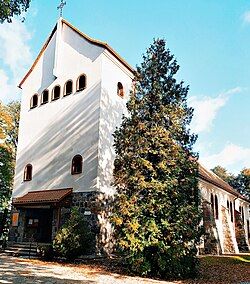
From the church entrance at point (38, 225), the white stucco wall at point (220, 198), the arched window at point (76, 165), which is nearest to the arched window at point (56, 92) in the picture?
the arched window at point (76, 165)

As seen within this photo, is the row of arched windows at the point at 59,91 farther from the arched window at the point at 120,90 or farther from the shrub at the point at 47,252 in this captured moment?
the shrub at the point at 47,252

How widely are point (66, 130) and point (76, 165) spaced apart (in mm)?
2474

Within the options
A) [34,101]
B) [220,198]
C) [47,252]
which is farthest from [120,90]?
[220,198]

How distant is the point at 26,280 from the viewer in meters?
9.31

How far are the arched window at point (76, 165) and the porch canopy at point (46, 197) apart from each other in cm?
110

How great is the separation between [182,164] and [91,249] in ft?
23.1

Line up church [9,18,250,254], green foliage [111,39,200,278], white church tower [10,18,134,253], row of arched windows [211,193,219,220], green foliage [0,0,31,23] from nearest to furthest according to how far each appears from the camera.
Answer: green foliage [0,0,31,23]
green foliage [111,39,200,278]
church [9,18,250,254]
white church tower [10,18,134,253]
row of arched windows [211,193,219,220]

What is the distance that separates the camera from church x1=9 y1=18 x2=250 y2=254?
57.8ft

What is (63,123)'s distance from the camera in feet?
65.2

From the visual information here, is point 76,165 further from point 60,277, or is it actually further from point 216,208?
point 216,208

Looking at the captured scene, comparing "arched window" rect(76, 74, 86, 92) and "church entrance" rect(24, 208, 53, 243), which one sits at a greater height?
"arched window" rect(76, 74, 86, 92)

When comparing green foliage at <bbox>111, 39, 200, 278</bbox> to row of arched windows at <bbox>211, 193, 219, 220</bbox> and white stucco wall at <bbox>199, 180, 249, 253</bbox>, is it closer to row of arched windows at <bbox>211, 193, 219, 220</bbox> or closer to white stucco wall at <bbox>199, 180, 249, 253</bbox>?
white stucco wall at <bbox>199, 180, 249, 253</bbox>

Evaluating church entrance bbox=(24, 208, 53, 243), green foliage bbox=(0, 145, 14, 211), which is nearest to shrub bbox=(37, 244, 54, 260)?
church entrance bbox=(24, 208, 53, 243)

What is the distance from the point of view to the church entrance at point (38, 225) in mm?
19530
